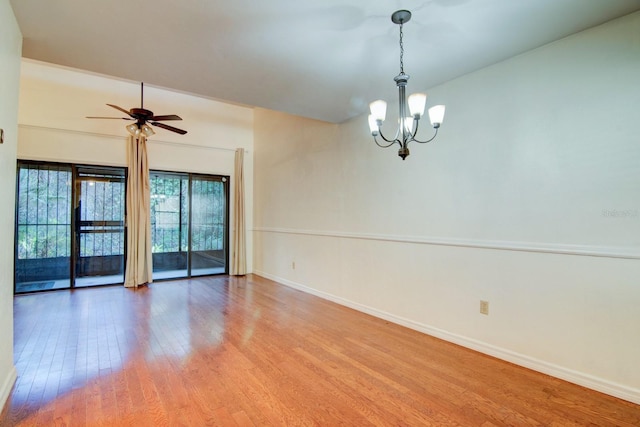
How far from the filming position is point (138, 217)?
5629mm

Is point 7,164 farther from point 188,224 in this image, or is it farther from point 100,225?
point 188,224

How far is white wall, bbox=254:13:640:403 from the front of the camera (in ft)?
7.19

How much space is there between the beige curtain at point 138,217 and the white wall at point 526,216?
3.81 meters

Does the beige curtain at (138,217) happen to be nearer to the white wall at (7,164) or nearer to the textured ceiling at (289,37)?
the textured ceiling at (289,37)

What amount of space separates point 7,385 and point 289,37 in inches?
122

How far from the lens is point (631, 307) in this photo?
7.03ft

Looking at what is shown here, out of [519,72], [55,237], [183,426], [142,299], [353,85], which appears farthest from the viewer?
[55,237]

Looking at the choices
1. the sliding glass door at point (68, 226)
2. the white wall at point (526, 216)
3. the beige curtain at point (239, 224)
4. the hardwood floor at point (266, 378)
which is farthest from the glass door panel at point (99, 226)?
the white wall at point (526, 216)

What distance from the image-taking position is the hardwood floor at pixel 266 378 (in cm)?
197

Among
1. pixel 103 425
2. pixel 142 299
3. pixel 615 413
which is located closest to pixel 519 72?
pixel 615 413

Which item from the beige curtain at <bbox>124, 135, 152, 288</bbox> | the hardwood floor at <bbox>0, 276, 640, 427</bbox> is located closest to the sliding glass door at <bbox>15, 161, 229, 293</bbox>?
the beige curtain at <bbox>124, 135, 152, 288</bbox>

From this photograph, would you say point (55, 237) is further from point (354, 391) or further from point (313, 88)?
point (354, 391)

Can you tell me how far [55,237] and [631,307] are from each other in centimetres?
705

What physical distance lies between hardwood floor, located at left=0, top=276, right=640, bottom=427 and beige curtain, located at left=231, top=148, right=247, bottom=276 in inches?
102
